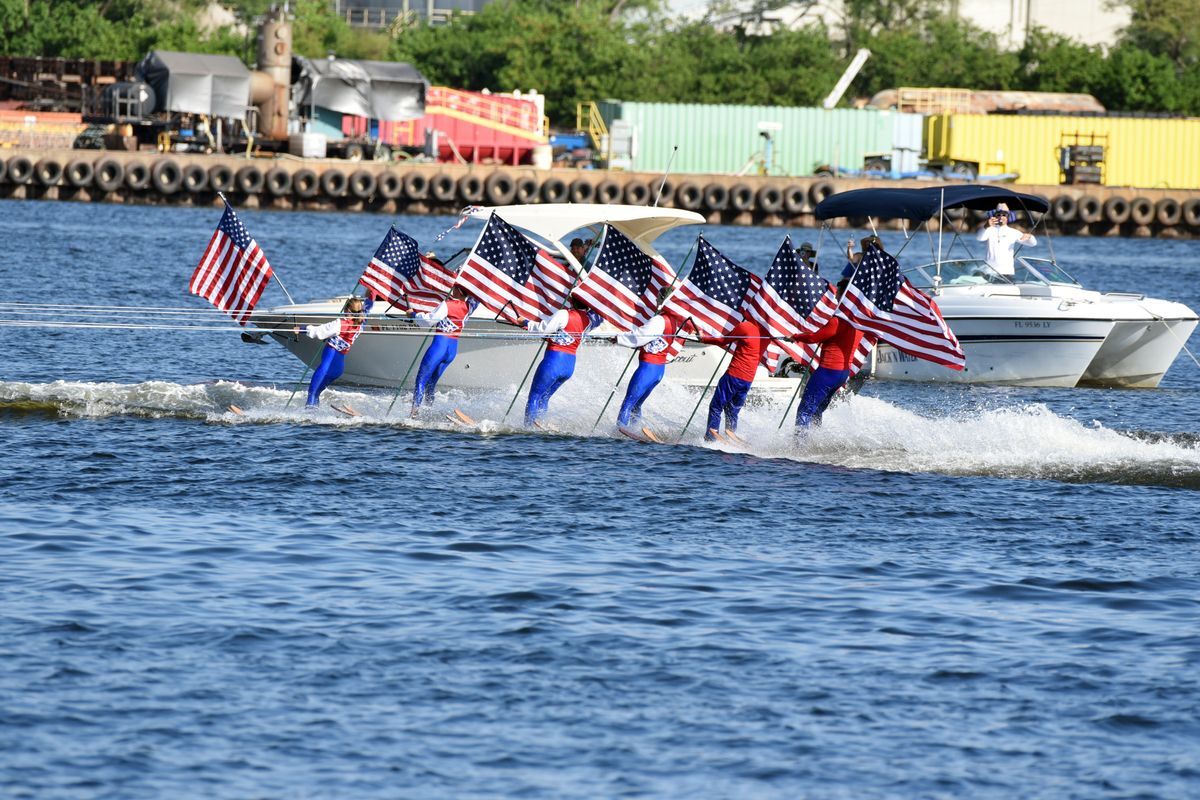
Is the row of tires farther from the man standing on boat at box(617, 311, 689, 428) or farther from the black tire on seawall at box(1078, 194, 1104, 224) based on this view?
the man standing on boat at box(617, 311, 689, 428)

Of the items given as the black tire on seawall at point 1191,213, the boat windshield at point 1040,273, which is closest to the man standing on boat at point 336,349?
the boat windshield at point 1040,273

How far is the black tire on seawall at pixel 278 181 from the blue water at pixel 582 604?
4448 cm

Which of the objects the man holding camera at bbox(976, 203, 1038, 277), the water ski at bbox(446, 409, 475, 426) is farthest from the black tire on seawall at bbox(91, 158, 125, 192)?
the water ski at bbox(446, 409, 475, 426)

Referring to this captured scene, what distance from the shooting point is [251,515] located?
51.6 ft

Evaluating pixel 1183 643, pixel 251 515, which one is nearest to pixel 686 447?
pixel 251 515

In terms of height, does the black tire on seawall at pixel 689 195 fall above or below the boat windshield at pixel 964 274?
above

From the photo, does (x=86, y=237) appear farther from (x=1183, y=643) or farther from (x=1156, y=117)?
(x=1156, y=117)

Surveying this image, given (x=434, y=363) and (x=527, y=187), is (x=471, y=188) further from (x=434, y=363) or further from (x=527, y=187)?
(x=434, y=363)

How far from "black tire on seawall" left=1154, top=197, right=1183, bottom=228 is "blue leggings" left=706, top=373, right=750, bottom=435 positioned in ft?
171

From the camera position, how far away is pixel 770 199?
6812 cm

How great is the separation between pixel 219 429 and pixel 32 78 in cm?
7113

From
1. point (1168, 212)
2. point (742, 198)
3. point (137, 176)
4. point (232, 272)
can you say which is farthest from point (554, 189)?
point (232, 272)

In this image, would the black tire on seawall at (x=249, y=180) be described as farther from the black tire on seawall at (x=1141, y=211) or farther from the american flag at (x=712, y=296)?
the american flag at (x=712, y=296)

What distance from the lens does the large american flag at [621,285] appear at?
779 inches
